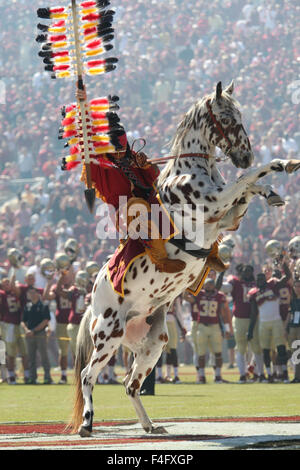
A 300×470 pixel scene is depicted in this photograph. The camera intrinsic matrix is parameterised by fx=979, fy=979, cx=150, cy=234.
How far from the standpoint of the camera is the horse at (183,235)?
8.86 meters

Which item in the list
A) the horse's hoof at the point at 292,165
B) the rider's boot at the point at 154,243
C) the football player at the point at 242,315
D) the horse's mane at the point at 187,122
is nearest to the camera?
the horse's hoof at the point at 292,165

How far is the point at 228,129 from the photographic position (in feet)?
29.6

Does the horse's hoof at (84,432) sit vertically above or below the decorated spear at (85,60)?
below

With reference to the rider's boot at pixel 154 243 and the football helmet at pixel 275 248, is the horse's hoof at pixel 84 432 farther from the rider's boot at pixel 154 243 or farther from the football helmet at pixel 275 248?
the football helmet at pixel 275 248

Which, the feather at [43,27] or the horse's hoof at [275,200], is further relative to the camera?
the feather at [43,27]

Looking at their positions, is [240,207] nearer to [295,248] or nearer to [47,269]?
[295,248]

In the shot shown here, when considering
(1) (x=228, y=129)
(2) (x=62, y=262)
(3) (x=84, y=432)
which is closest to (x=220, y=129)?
(1) (x=228, y=129)

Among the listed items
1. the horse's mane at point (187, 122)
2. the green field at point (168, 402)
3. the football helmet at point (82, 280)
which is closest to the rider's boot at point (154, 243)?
the horse's mane at point (187, 122)

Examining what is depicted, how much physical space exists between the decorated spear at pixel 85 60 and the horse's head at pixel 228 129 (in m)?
0.96

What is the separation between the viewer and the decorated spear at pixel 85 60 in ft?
30.7

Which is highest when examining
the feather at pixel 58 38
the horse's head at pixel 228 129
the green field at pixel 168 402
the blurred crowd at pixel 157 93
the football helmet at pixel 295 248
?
the blurred crowd at pixel 157 93

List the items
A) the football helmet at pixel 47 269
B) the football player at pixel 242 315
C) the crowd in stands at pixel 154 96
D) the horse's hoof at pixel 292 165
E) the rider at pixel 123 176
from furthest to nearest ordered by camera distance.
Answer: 1. the crowd in stands at pixel 154 96
2. the football helmet at pixel 47 269
3. the football player at pixel 242 315
4. the rider at pixel 123 176
5. the horse's hoof at pixel 292 165

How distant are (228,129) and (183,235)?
3.49ft
